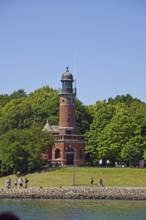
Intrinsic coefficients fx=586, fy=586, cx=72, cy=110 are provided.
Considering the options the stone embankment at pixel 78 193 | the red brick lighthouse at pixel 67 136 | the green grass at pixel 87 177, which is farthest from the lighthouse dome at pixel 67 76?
the stone embankment at pixel 78 193

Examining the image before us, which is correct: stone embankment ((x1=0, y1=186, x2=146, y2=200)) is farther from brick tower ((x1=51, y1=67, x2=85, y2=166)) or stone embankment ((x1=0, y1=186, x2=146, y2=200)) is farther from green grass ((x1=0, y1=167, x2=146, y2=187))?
brick tower ((x1=51, y1=67, x2=85, y2=166))

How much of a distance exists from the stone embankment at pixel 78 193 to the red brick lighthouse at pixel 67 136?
20.5 meters

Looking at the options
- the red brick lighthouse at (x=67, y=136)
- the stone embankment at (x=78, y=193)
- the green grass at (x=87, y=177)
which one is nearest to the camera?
the stone embankment at (x=78, y=193)

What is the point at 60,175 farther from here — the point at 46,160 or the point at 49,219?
the point at 49,219

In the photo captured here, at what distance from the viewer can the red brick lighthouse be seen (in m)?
80.7

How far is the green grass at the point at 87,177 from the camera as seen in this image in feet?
219

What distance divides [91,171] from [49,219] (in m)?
36.3

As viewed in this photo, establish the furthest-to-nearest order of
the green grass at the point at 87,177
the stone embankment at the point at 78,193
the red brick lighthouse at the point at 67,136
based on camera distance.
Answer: the red brick lighthouse at the point at 67,136
the green grass at the point at 87,177
the stone embankment at the point at 78,193

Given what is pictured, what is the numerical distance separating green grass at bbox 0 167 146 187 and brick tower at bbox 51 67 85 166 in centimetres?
768

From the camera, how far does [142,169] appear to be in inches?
2830

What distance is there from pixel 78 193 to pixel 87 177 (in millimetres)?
10448

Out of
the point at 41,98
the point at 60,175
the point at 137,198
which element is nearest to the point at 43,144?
the point at 60,175

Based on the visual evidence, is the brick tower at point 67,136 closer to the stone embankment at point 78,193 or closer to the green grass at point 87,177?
the green grass at point 87,177

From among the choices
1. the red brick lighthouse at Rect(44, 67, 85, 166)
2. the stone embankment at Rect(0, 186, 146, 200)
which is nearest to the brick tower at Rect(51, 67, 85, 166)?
the red brick lighthouse at Rect(44, 67, 85, 166)
